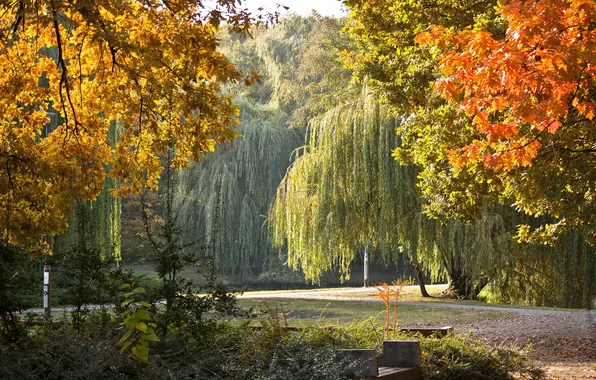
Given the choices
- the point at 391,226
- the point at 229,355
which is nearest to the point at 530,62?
the point at 229,355

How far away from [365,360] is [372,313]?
35.7 ft

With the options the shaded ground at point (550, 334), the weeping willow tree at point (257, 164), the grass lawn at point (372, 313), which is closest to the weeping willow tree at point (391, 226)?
the shaded ground at point (550, 334)

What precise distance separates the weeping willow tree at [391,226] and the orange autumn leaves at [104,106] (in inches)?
381

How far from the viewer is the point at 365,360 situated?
7.06m

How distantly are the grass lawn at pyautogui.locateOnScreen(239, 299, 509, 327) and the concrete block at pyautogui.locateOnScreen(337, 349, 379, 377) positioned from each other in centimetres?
797

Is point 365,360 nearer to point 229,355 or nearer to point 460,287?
point 229,355

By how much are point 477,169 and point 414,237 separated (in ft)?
29.3

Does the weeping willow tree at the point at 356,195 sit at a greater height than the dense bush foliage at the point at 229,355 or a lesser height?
greater

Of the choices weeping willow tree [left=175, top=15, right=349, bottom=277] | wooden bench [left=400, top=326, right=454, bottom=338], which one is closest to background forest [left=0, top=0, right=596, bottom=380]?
wooden bench [left=400, top=326, right=454, bottom=338]

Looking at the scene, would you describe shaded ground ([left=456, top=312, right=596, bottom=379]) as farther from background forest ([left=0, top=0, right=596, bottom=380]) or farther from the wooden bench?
the wooden bench

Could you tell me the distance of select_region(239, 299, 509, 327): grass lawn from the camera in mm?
16172

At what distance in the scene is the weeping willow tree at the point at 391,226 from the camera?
1962 cm

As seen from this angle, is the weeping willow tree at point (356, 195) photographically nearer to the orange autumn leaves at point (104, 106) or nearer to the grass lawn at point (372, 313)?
the grass lawn at point (372, 313)

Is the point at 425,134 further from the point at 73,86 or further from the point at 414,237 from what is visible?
A: the point at 414,237
